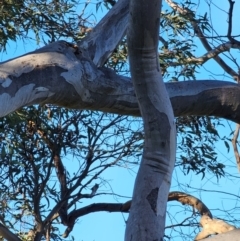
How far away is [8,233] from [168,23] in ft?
6.92

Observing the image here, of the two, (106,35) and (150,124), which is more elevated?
(106,35)

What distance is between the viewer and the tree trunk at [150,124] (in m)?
2.21

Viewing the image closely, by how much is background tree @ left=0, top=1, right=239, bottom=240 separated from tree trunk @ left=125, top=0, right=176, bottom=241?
0.45 metres

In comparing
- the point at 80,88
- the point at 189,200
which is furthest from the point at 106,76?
the point at 189,200

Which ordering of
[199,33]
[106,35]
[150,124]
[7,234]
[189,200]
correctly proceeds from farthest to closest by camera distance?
[199,33]
[189,200]
[7,234]
[106,35]
[150,124]

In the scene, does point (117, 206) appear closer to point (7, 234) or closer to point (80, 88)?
point (7, 234)

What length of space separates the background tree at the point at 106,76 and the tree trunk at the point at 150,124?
448 mm

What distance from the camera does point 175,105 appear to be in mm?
3156

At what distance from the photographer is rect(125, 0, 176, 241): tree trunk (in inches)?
86.9

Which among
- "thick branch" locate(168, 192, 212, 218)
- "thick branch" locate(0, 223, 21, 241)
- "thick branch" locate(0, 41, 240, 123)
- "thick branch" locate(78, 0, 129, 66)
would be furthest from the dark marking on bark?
"thick branch" locate(0, 223, 21, 241)

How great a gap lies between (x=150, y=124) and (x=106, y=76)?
25.6 inches

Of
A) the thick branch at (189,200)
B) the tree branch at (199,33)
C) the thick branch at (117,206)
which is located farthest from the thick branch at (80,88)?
the tree branch at (199,33)

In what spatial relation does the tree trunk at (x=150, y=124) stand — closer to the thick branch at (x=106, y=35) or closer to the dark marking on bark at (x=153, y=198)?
the dark marking on bark at (x=153, y=198)

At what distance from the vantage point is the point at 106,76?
294 centimetres
